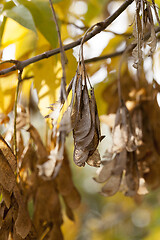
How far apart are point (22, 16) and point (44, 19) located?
119mm

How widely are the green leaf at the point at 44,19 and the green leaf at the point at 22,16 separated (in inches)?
3.7

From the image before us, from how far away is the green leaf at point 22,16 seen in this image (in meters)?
0.64

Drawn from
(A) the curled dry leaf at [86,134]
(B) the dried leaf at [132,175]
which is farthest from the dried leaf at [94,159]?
(B) the dried leaf at [132,175]

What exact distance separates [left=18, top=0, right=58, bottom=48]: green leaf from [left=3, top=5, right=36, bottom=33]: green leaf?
9 centimetres

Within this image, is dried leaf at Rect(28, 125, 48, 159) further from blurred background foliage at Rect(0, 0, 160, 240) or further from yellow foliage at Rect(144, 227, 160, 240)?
yellow foliage at Rect(144, 227, 160, 240)

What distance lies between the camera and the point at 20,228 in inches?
23.5

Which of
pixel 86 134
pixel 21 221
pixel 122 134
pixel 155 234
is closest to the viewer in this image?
pixel 86 134

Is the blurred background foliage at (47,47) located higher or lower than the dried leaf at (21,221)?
higher

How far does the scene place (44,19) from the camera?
76 centimetres

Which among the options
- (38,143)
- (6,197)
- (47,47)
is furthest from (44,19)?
(6,197)

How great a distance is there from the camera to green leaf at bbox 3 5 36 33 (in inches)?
25.1

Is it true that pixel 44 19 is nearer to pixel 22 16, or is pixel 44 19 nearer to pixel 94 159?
pixel 22 16

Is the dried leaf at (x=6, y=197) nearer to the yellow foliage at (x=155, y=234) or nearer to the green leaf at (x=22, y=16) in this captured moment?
the green leaf at (x=22, y=16)

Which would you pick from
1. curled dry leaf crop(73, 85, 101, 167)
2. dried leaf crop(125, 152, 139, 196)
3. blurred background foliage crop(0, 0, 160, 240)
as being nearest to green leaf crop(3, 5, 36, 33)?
blurred background foliage crop(0, 0, 160, 240)
